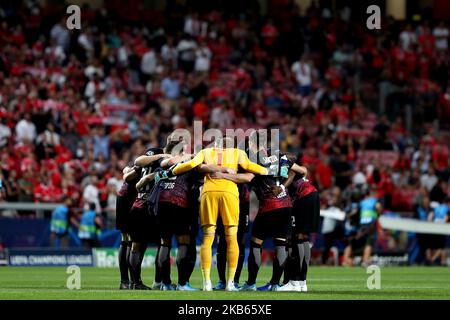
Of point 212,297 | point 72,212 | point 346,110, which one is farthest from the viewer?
point 346,110

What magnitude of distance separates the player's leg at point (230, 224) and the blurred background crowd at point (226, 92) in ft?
41.3

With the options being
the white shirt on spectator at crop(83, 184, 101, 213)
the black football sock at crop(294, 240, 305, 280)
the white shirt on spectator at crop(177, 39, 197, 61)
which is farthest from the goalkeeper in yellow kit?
the white shirt on spectator at crop(177, 39, 197, 61)

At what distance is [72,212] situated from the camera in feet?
101

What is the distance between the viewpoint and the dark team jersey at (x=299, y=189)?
20.1 metres

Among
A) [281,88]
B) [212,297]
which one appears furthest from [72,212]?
[212,297]

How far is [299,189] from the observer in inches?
792

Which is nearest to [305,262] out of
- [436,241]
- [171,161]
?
[171,161]

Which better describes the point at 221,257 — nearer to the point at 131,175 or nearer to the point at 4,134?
Result: the point at 131,175

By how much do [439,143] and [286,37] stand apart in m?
6.24

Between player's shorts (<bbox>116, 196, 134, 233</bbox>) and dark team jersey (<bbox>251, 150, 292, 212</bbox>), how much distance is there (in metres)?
2.01

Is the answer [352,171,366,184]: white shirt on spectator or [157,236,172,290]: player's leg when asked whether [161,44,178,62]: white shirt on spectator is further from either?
[157,236,172,290]: player's leg

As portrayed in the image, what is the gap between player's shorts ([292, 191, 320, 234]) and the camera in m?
19.8

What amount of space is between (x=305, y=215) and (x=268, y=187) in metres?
0.87

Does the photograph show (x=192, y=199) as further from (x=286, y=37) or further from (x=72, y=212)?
(x=286, y=37)
